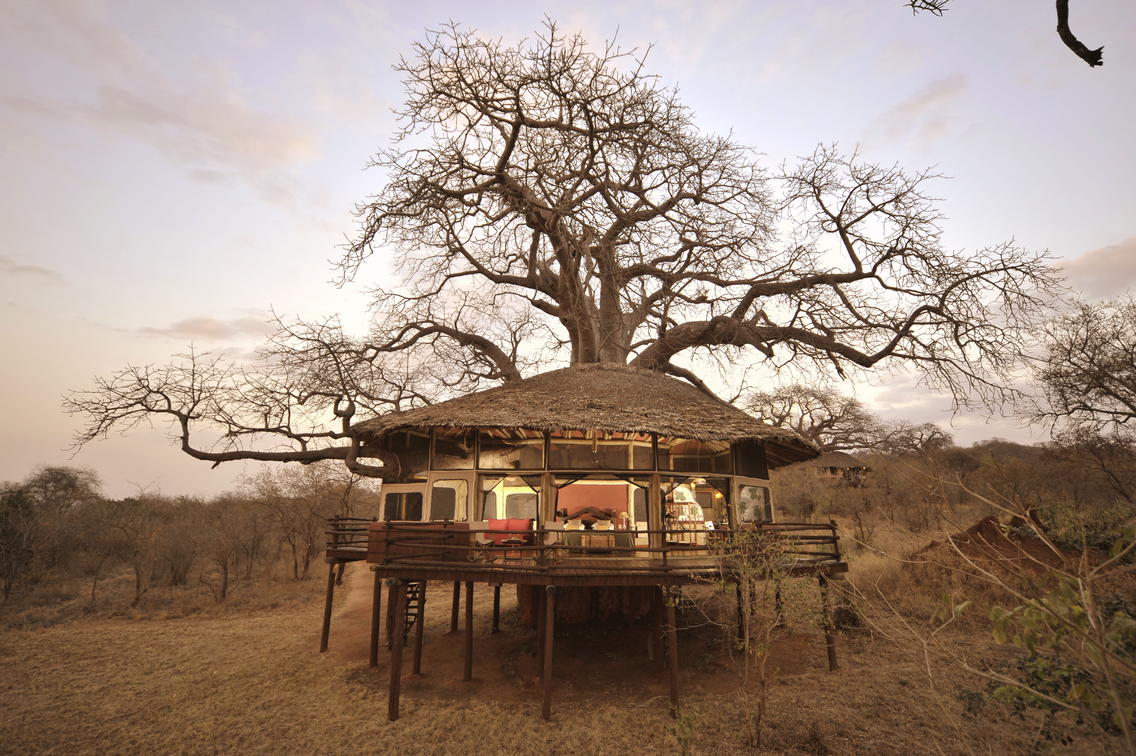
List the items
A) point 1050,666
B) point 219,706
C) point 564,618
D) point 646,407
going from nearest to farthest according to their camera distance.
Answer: point 1050,666, point 219,706, point 646,407, point 564,618

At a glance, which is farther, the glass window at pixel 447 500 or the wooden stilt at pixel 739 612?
the glass window at pixel 447 500

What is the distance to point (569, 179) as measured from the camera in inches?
709

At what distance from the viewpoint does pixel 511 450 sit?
14.8 metres

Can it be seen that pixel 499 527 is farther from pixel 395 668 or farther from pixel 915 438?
pixel 915 438

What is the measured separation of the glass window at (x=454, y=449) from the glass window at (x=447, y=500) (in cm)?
42

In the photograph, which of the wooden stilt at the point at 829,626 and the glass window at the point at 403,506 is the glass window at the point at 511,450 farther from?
the wooden stilt at the point at 829,626

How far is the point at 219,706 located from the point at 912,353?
19372 millimetres

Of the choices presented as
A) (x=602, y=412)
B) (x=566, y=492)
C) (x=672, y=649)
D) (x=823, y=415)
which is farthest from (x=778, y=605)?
(x=823, y=415)

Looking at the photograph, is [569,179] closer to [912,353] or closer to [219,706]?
[912,353]

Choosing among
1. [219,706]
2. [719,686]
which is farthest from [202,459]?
[719,686]

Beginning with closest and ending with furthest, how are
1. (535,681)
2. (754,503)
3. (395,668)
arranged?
(395,668)
(535,681)
(754,503)

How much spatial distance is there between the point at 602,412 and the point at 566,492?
12.4 feet

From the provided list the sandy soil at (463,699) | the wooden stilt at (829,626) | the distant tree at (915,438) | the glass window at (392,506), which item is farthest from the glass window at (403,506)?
the distant tree at (915,438)

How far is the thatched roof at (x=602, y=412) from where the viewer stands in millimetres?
13844
